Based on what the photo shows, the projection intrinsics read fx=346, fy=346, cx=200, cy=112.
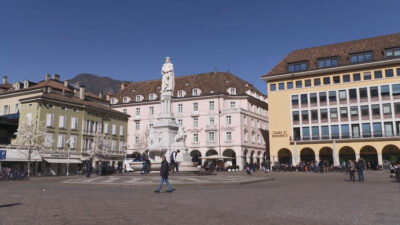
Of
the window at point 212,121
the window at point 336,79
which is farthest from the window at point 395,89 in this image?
the window at point 212,121

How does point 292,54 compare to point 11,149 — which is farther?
point 292,54

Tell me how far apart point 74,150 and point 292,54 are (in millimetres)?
41148

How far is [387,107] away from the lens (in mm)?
52656

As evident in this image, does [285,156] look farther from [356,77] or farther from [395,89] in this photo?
[395,89]

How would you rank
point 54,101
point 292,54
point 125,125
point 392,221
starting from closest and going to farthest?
point 392,221 → point 54,101 → point 292,54 → point 125,125

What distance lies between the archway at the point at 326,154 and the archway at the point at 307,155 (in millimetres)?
1264

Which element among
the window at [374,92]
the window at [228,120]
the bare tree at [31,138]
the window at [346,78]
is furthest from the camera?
the window at [228,120]

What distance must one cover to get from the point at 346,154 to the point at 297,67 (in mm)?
16339

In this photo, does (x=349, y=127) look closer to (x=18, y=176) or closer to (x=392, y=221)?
(x=18, y=176)

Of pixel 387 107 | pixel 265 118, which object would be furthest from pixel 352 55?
pixel 265 118

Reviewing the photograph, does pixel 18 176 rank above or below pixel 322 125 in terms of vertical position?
below

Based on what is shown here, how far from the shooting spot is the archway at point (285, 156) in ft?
195

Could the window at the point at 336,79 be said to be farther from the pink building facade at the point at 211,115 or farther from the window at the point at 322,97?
the pink building facade at the point at 211,115

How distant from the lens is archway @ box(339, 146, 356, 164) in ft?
181
